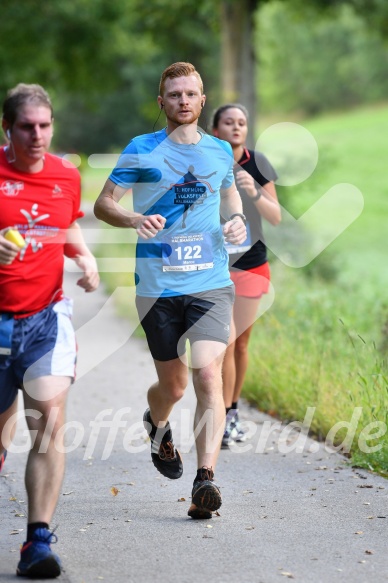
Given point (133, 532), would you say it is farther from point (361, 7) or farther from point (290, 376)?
point (361, 7)

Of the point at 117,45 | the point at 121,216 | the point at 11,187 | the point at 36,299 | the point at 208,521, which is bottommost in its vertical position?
the point at 208,521

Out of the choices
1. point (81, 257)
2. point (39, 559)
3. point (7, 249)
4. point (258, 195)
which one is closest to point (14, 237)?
point (7, 249)

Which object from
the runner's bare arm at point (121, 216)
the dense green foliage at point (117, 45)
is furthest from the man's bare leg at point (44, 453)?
the dense green foliage at point (117, 45)

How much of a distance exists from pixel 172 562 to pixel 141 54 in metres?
34.5

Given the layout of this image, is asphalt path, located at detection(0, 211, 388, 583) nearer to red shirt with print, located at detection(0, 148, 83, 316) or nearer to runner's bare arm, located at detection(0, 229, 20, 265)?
red shirt with print, located at detection(0, 148, 83, 316)

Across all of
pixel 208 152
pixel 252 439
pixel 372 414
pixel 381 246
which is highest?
pixel 208 152

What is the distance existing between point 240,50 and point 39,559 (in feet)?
50.6

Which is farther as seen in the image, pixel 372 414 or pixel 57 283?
pixel 372 414

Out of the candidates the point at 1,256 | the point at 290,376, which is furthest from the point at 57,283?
the point at 290,376

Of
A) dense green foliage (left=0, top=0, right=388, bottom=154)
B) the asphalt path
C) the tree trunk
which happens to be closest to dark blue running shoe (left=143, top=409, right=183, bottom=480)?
the asphalt path

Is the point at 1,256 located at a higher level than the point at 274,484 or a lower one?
higher

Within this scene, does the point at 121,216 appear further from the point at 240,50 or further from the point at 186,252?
the point at 240,50

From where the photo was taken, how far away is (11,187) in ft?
16.0

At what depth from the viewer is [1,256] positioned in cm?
471
